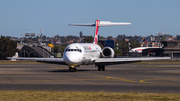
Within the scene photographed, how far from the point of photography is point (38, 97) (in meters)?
13.5

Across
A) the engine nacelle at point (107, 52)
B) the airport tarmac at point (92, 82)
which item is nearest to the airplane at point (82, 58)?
the engine nacelle at point (107, 52)

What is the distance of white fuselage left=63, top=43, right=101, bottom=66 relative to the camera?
108 feet

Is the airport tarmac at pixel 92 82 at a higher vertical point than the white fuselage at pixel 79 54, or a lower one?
lower

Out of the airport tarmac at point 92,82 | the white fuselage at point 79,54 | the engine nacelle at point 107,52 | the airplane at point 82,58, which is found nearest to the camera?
the airport tarmac at point 92,82

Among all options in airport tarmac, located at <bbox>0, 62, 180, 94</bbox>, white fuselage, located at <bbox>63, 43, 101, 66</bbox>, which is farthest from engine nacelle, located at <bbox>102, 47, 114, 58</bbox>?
airport tarmac, located at <bbox>0, 62, 180, 94</bbox>

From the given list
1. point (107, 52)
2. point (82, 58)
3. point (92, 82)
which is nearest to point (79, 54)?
point (82, 58)

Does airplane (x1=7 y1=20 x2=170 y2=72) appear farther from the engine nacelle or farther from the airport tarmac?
the airport tarmac

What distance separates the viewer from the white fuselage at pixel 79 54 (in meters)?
32.9

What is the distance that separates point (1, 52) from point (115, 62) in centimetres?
8855

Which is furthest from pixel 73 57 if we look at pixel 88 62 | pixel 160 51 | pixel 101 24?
pixel 160 51

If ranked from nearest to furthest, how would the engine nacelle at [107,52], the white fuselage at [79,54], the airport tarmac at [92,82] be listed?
the airport tarmac at [92,82] < the white fuselage at [79,54] < the engine nacelle at [107,52]

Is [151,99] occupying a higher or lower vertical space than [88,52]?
lower

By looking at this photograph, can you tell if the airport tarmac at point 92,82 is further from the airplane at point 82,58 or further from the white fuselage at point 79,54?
the airplane at point 82,58

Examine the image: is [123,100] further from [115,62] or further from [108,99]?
[115,62]
